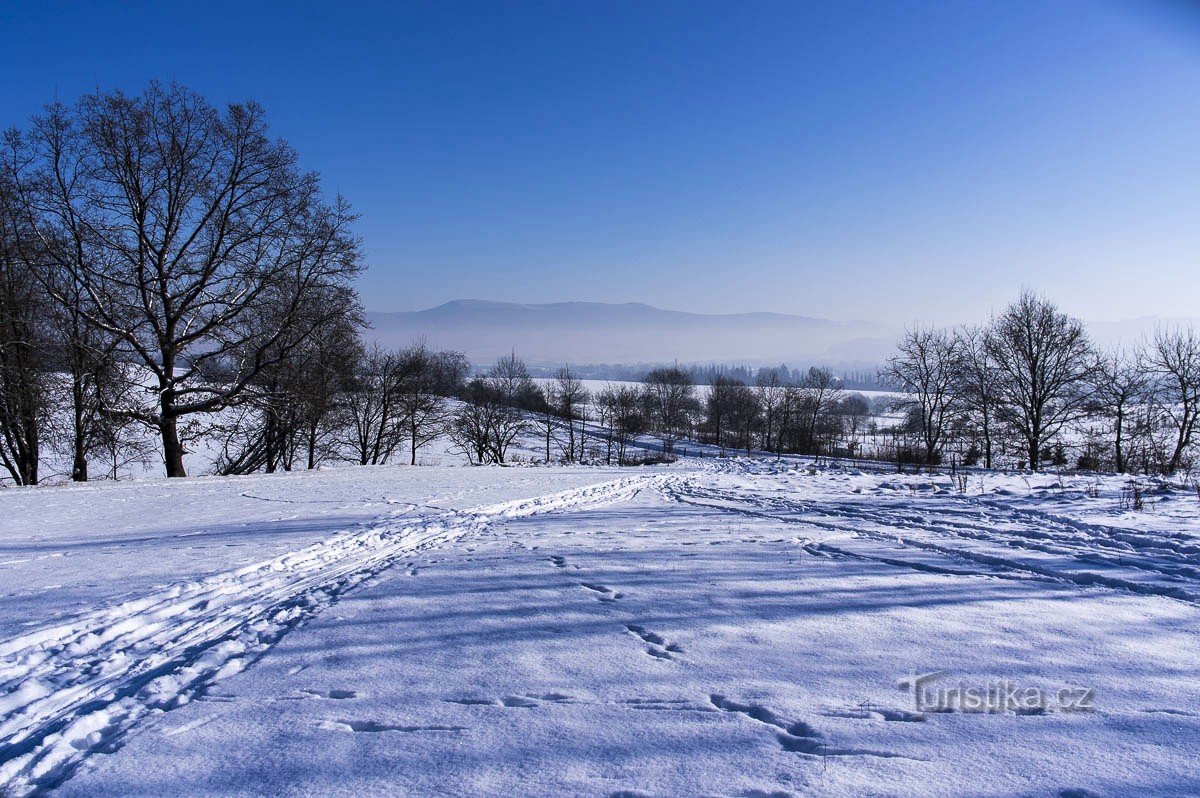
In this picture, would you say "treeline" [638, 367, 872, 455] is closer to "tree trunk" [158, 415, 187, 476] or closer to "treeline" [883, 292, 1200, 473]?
"treeline" [883, 292, 1200, 473]

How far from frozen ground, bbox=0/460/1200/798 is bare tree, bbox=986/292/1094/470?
26.1 m

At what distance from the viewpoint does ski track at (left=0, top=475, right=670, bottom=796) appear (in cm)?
280

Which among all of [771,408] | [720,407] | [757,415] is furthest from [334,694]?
[757,415]

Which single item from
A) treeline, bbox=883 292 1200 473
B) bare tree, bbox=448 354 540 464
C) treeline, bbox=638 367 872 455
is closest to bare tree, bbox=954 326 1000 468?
treeline, bbox=883 292 1200 473

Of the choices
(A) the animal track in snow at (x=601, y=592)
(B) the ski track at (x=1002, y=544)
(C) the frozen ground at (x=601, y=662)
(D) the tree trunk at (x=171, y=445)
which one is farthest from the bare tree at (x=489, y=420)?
(A) the animal track in snow at (x=601, y=592)

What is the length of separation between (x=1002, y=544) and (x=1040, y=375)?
2916 centimetres

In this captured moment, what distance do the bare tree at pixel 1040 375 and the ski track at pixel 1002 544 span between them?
2392 centimetres

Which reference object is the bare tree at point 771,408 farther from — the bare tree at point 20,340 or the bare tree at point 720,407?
the bare tree at point 20,340

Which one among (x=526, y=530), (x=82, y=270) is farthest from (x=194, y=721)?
(x=82, y=270)

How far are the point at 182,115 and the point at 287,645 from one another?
17872mm

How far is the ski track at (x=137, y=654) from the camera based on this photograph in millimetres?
2797

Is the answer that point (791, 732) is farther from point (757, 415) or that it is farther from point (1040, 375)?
point (757, 415)

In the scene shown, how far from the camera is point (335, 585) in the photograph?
5.52m

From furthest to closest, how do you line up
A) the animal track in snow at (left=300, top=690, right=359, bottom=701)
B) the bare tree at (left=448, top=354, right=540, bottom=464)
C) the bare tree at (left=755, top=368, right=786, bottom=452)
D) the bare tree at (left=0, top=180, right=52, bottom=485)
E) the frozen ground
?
the bare tree at (left=755, top=368, right=786, bottom=452) → the bare tree at (left=448, top=354, right=540, bottom=464) → the bare tree at (left=0, top=180, right=52, bottom=485) → the animal track in snow at (left=300, top=690, right=359, bottom=701) → the frozen ground
